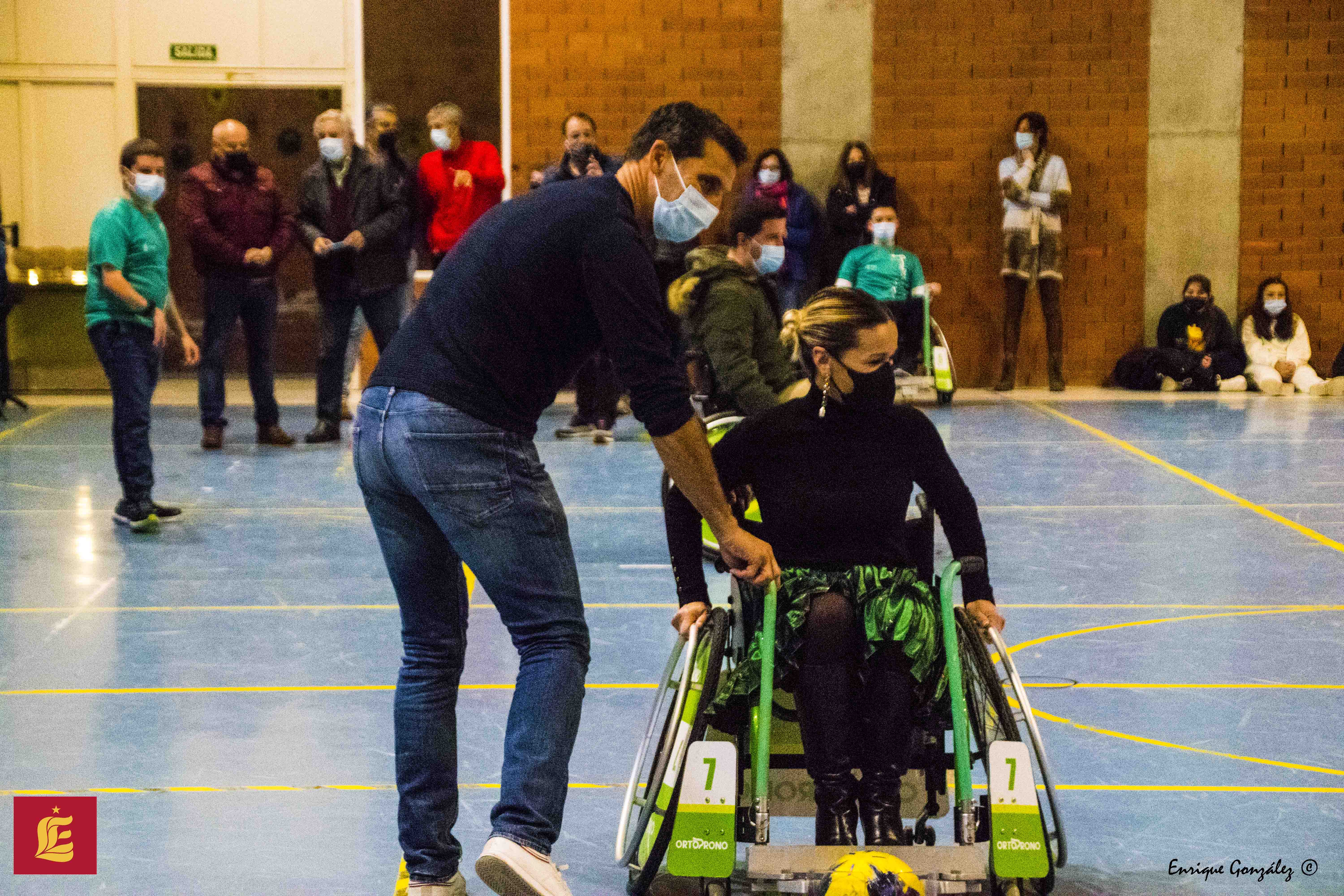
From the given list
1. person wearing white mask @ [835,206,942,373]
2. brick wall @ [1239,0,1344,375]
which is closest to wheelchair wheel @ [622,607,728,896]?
person wearing white mask @ [835,206,942,373]


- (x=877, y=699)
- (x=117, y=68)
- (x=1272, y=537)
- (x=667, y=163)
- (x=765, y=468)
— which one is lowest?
(x=1272, y=537)

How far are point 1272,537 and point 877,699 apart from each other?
14.9ft

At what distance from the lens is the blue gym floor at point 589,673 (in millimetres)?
3580

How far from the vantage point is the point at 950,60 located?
45.0 feet

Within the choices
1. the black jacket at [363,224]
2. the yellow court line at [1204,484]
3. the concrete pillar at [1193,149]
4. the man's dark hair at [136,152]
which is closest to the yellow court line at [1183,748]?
the yellow court line at [1204,484]

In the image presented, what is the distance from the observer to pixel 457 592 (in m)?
3.14

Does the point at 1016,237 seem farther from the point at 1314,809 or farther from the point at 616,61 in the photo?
the point at 1314,809

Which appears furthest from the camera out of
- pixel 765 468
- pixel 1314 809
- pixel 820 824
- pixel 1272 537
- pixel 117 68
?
pixel 117 68

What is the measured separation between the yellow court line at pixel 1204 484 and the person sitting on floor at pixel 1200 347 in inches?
69.9

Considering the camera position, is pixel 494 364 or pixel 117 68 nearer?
pixel 494 364

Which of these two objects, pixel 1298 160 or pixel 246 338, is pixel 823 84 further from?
pixel 246 338

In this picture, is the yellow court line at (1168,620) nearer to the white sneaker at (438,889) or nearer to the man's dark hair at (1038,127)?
the white sneaker at (438,889)

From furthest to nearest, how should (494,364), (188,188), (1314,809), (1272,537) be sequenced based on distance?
(188,188), (1272,537), (1314,809), (494,364)

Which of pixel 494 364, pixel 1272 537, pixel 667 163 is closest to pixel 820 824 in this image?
pixel 494 364
